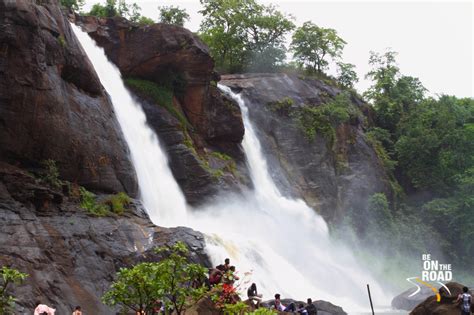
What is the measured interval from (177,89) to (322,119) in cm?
1388

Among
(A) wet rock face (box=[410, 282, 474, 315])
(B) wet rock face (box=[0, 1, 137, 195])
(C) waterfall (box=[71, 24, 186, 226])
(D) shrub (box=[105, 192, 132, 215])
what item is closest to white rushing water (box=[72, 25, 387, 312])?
(C) waterfall (box=[71, 24, 186, 226])

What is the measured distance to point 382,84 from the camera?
55000mm

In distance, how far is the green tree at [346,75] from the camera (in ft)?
171

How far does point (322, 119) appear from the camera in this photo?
4025cm

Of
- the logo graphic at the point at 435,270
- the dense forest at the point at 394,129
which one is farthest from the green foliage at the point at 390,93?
the logo graphic at the point at 435,270

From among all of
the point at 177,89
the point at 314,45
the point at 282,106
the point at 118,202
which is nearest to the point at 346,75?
the point at 314,45

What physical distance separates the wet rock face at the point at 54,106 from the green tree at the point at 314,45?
102 ft

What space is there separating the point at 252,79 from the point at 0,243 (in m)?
29.8

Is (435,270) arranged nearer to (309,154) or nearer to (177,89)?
(309,154)

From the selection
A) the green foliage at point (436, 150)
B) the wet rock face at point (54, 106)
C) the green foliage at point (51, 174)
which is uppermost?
the green foliage at point (436, 150)

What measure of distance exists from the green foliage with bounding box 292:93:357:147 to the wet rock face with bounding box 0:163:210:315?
2199 cm

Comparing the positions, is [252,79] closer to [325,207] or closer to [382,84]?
[325,207]

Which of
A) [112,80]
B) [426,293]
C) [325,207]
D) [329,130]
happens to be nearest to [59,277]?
[112,80]

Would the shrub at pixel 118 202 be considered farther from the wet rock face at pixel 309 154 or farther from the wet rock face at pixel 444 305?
the wet rock face at pixel 309 154
